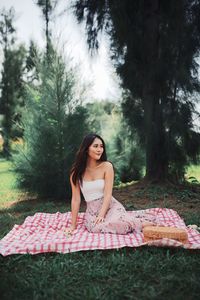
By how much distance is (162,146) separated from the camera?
7250 millimetres

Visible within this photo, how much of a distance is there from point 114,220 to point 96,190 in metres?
0.49

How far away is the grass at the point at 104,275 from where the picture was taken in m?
2.42

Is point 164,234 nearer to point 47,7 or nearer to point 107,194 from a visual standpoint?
point 107,194

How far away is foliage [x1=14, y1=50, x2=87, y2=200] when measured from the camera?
663 centimetres

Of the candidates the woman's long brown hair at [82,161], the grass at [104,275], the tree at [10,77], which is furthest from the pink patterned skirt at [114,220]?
the tree at [10,77]

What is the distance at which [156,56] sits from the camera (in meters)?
7.08

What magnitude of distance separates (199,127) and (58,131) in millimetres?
2720

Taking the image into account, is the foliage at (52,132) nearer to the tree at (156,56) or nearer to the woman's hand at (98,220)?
the tree at (156,56)

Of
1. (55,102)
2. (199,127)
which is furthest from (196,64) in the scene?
(55,102)

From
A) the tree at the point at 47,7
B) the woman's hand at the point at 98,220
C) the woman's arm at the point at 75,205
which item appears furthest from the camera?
the tree at the point at 47,7

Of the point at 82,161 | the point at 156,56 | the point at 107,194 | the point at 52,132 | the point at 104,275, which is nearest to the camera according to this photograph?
the point at 104,275

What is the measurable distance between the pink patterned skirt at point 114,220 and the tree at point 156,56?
3.31m

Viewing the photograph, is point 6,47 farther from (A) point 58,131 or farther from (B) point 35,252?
(B) point 35,252

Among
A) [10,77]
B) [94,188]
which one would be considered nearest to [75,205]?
[94,188]
